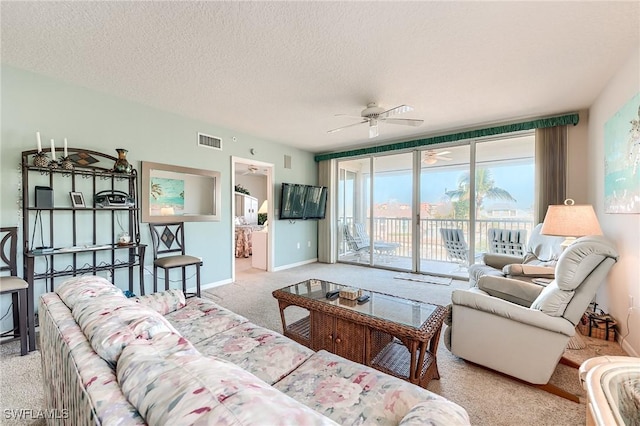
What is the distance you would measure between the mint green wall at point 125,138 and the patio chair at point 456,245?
2.95m

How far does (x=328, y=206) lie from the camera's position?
19.9 feet

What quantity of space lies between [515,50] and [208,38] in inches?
94.5

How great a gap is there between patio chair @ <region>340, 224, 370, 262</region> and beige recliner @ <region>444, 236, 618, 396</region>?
12.0 feet

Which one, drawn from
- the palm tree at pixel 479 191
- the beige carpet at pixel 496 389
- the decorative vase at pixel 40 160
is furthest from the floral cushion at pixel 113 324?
the palm tree at pixel 479 191

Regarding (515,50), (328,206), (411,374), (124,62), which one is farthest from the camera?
(328,206)

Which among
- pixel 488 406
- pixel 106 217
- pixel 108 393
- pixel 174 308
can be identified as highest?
pixel 106 217

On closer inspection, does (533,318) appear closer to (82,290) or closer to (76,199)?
(82,290)

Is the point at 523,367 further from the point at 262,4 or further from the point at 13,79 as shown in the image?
the point at 13,79

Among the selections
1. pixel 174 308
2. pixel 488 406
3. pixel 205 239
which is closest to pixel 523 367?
pixel 488 406

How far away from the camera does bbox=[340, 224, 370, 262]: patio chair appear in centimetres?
575

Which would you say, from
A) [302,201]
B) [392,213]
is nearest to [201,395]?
[302,201]

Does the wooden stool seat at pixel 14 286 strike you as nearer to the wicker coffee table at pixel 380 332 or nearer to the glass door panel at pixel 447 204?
the wicker coffee table at pixel 380 332

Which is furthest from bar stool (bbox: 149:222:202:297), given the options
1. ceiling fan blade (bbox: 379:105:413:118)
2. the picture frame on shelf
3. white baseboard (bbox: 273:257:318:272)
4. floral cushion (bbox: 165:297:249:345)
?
ceiling fan blade (bbox: 379:105:413:118)

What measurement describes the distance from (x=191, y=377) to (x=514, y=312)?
1.96 meters
